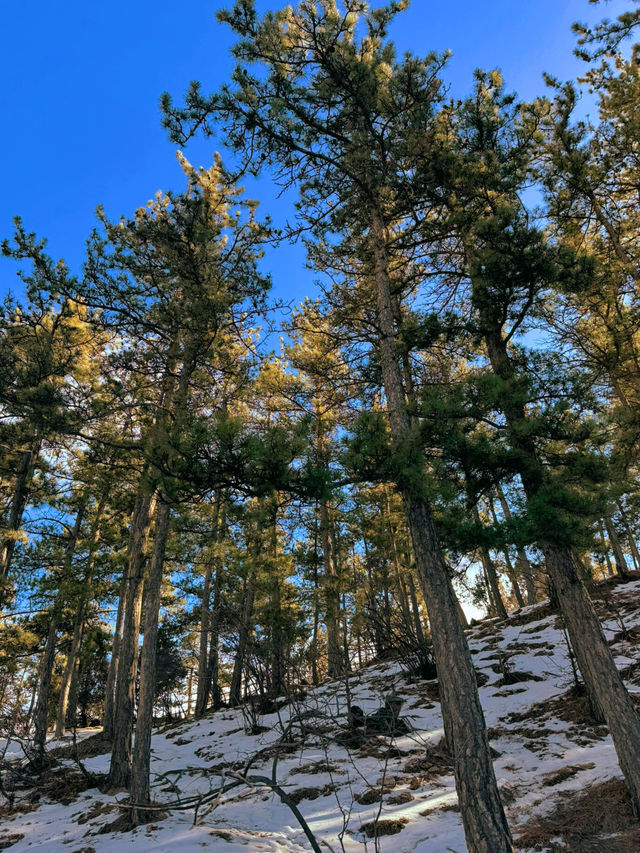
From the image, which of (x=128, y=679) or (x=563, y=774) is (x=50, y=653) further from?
(x=563, y=774)

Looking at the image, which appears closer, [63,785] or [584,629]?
[584,629]

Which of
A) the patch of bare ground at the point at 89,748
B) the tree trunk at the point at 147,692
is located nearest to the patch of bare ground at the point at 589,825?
the tree trunk at the point at 147,692

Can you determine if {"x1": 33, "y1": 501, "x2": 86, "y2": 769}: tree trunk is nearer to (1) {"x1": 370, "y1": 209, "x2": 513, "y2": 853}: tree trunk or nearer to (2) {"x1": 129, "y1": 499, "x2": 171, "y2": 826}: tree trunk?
(2) {"x1": 129, "y1": 499, "x2": 171, "y2": 826}: tree trunk

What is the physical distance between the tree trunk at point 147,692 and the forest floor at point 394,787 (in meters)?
0.23

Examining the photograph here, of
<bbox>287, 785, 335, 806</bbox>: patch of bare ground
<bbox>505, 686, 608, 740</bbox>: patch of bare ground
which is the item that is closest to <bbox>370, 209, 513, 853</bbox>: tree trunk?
<bbox>287, 785, 335, 806</bbox>: patch of bare ground

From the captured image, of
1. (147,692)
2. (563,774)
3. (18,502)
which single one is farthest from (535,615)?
(18,502)

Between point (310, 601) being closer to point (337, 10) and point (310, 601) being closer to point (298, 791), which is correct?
point (298, 791)

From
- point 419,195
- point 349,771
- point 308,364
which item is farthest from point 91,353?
point 349,771

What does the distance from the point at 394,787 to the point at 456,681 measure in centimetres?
259

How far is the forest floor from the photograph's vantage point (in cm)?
427

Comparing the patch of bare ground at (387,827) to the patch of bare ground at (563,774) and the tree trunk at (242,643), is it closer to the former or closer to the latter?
the patch of bare ground at (563,774)

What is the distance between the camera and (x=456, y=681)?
4.50 meters

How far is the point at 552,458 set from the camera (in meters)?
6.34

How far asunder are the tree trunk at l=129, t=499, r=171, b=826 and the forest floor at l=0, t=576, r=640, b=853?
0.23 m
